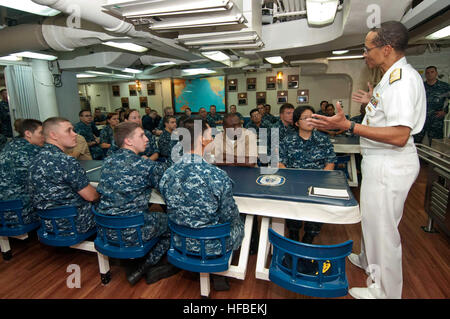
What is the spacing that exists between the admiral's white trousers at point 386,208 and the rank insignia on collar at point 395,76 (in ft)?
1.54

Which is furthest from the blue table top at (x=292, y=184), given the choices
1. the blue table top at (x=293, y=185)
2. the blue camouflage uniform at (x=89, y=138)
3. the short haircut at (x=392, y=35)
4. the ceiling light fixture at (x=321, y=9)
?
the blue camouflage uniform at (x=89, y=138)

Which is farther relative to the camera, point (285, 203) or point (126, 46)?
point (126, 46)

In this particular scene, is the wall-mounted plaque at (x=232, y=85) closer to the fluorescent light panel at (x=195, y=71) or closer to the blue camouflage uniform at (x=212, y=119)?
the fluorescent light panel at (x=195, y=71)

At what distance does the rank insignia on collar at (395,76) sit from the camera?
1561 millimetres

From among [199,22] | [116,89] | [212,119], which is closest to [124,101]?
[116,89]

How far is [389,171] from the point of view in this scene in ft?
5.49

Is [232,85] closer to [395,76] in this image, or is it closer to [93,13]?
[93,13]

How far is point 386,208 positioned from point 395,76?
2.91 feet

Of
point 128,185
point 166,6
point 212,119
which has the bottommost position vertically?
point 128,185

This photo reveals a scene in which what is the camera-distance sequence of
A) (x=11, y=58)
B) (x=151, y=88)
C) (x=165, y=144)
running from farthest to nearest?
(x=151, y=88)
(x=11, y=58)
(x=165, y=144)

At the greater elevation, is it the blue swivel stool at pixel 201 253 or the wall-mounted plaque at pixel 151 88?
the wall-mounted plaque at pixel 151 88

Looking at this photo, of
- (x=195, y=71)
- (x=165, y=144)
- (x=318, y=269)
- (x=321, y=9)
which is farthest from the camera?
(x=195, y=71)
